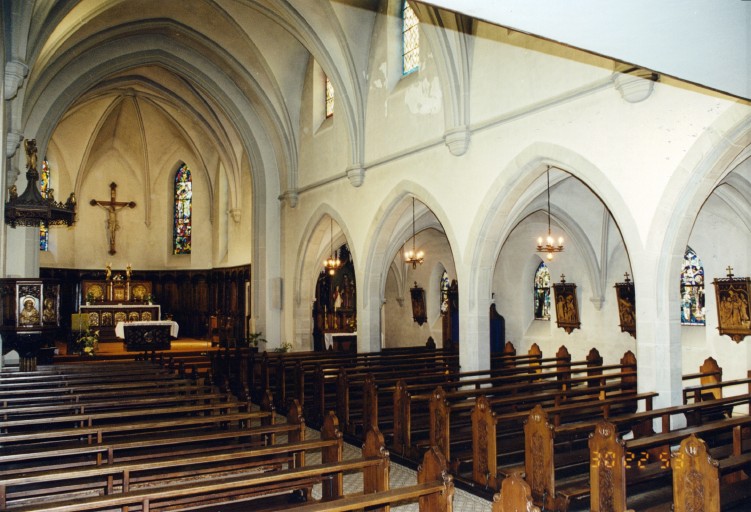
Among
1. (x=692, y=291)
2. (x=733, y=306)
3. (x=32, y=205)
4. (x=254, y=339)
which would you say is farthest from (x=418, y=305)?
(x=32, y=205)

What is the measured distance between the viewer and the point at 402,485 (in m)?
8.09

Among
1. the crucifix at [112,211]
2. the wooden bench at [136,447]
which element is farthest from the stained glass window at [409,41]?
the crucifix at [112,211]

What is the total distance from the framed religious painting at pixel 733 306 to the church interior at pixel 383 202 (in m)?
0.07

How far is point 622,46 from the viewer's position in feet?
12.2

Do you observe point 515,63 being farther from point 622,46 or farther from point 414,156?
point 622,46

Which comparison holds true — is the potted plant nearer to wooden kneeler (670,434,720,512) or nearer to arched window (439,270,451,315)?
arched window (439,270,451,315)

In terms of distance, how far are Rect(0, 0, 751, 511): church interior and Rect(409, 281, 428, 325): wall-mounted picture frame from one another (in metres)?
0.05

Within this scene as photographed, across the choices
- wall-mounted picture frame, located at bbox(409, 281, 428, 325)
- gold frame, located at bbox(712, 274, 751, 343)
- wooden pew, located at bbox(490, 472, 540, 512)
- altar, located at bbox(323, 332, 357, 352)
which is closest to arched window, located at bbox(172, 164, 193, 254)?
altar, located at bbox(323, 332, 357, 352)

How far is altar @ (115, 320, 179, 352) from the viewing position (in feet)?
76.1

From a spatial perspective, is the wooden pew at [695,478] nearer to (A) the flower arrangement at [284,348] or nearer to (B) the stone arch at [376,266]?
(B) the stone arch at [376,266]

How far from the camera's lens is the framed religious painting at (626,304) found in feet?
53.6

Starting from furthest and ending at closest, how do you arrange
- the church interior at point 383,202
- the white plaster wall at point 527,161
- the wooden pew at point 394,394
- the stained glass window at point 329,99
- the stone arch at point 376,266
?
1. the stained glass window at point 329,99
2. the stone arch at point 376,266
3. the wooden pew at point 394,394
4. the white plaster wall at point 527,161
5. the church interior at point 383,202

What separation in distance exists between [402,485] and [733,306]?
9553 mm

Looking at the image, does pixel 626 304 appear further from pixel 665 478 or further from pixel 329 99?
pixel 329 99
